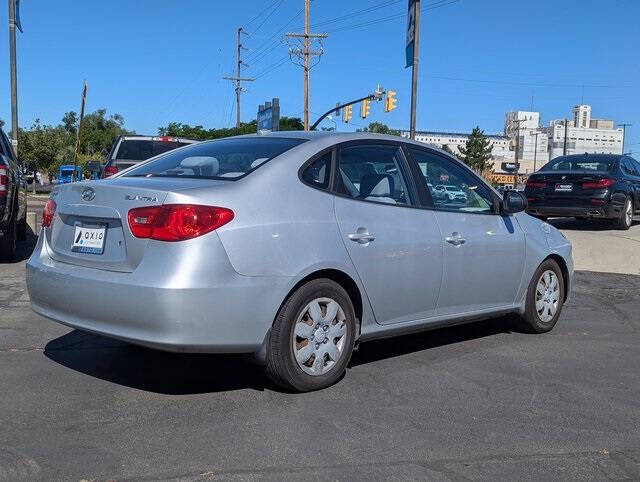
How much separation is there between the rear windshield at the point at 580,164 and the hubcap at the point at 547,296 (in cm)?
862

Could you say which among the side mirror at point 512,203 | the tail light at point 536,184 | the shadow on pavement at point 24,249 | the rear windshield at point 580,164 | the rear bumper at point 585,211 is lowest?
the shadow on pavement at point 24,249

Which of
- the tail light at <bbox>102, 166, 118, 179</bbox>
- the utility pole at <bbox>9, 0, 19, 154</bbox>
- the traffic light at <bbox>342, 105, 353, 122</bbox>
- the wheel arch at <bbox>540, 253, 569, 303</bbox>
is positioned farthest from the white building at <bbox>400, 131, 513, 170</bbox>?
the wheel arch at <bbox>540, 253, 569, 303</bbox>

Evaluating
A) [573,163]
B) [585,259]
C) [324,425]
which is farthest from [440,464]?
[573,163]

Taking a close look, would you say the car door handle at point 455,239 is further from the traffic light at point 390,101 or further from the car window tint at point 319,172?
the traffic light at point 390,101

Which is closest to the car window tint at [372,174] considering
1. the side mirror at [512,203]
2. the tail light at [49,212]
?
the side mirror at [512,203]

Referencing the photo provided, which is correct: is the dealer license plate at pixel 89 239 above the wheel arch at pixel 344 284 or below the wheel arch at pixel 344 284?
above

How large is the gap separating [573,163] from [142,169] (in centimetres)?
1176

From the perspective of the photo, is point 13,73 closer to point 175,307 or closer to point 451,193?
point 451,193

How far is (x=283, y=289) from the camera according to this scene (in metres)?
4.15

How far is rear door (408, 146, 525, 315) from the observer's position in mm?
5281

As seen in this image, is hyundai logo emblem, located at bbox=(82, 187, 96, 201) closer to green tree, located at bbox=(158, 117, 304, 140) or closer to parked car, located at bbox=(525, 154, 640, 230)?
parked car, located at bbox=(525, 154, 640, 230)

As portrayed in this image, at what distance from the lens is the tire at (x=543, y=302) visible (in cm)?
617

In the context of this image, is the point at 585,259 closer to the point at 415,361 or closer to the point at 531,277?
the point at 531,277

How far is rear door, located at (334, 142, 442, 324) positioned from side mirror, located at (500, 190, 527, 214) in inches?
37.4
